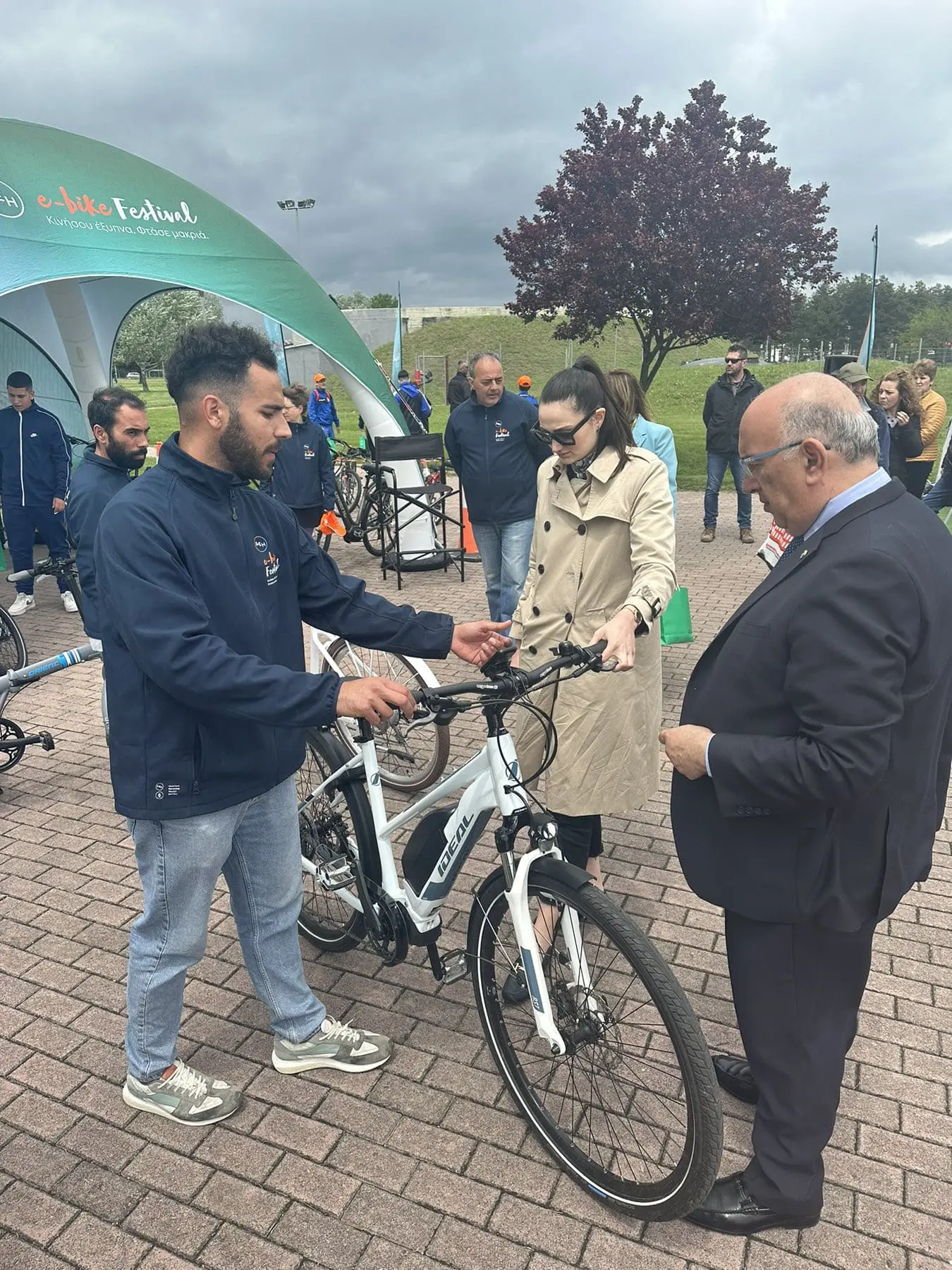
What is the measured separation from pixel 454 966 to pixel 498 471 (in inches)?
153

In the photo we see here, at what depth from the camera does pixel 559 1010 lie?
93.9 inches

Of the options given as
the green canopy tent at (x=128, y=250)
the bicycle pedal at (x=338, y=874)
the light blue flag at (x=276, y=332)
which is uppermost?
the green canopy tent at (x=128, y=250)

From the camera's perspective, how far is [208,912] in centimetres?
247

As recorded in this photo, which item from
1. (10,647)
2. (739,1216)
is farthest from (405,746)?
(10,647)

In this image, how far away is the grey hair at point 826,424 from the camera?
1.76m

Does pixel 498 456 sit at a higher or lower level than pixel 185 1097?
higher

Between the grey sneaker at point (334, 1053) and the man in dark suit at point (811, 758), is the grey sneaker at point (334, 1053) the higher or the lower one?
the lower one

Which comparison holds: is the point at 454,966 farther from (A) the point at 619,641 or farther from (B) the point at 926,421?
(B) the point at 926,421

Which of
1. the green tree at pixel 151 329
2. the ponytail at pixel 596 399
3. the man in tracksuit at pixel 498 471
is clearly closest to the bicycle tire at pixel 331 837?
the ponytail at pixel 596 399

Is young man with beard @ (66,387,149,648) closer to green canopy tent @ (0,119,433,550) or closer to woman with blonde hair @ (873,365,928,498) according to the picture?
green canopy tent @ (0,119,433,550)

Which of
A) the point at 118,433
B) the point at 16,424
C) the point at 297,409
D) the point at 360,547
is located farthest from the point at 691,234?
the point at 118,433

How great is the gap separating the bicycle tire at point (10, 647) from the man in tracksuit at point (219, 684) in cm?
423

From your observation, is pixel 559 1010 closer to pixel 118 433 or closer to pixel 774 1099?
pixel 774 1099

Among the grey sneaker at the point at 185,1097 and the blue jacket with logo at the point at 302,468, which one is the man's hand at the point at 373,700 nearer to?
the grey sneaker at the point at 185,1097
